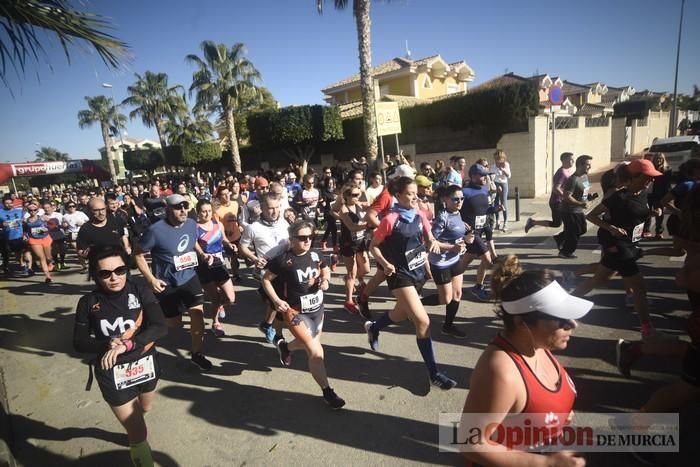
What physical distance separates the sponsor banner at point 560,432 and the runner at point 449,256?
1433 millimetres

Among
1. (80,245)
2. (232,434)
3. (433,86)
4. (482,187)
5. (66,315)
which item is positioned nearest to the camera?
(232,434)

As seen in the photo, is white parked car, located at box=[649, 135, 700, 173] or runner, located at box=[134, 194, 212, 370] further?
white parked car, located at box=[649, 135, 700, 173]

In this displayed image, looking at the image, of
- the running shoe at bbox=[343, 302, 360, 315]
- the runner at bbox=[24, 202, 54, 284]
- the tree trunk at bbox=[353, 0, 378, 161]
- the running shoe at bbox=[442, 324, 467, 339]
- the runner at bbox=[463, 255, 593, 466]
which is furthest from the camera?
the tree trunk at bbox=[353, 0, 378, 161]

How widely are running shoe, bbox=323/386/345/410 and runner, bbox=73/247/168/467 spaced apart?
4.67 feet

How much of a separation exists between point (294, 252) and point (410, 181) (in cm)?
136

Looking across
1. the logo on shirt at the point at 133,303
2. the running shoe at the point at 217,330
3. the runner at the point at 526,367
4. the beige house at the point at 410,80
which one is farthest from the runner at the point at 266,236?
the beige house at the point at 410,80

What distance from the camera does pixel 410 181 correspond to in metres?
3.70

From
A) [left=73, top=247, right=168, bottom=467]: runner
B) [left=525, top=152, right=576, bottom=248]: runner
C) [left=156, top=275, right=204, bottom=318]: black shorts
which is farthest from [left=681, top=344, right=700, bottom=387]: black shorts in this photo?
[left=525, top=152, right=576, bottom=248]: runner

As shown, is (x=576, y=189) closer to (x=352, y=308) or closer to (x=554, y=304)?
(x=352, y=308)

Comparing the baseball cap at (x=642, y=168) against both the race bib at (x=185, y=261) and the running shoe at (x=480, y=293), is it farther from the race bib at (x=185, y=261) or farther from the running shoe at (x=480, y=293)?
the race bib at (x=185, y=261)

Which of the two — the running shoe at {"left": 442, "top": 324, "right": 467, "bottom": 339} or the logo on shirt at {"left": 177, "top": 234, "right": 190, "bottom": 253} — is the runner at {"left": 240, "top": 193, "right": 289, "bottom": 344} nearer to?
the logo on shirt at {"left": 177, "top": 234, "right": 190, "bottom": 253}

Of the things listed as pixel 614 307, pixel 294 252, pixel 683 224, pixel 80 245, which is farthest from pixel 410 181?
pixel 80 245

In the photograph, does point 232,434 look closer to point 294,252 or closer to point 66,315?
point 294,252

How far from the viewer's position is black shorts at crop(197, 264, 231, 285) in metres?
4.78
